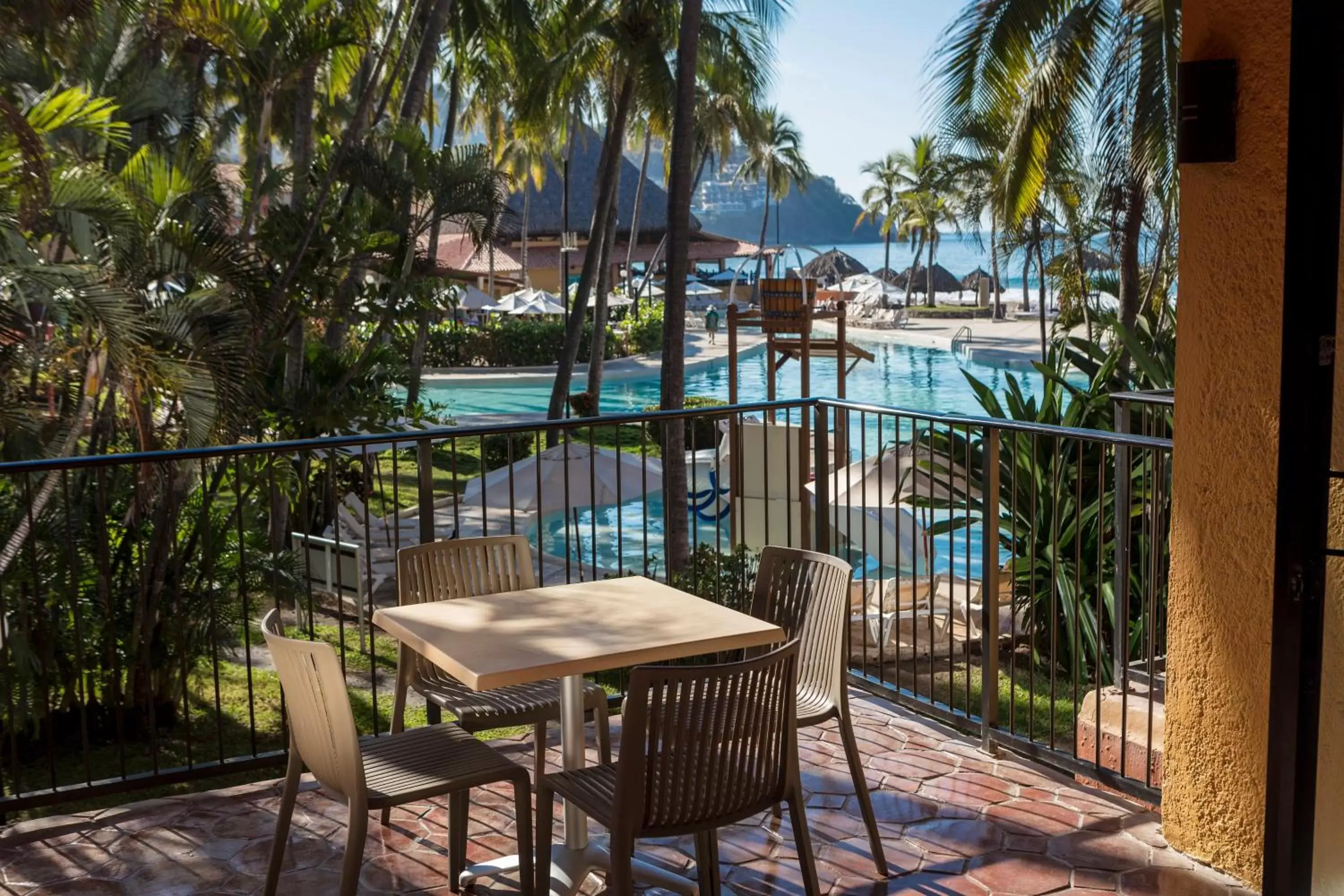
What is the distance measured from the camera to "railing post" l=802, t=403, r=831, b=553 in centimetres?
547

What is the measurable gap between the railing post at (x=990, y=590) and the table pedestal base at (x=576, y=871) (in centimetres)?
162

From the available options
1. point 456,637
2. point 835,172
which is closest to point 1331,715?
point 456,637

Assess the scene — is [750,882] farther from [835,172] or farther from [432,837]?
[835,172]

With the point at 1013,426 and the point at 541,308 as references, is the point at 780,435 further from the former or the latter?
the point at 541,308

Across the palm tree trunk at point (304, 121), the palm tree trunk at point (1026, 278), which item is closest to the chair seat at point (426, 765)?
the palm tree trunk at point (304, 121)

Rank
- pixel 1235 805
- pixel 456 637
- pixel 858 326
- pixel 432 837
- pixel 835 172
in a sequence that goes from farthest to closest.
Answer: pixel 835 172, pixel 858 326, pixel 432 837, pixel 1235 805, pixel 456 637

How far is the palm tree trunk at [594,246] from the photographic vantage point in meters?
20.1

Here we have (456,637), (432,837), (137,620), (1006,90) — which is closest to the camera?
(456,637)

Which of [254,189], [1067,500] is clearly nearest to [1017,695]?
[1067,500]

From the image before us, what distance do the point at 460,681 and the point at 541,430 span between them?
54.3 inches

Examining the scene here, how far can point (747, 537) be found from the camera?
50.6 ft

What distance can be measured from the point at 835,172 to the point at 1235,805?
187 metres

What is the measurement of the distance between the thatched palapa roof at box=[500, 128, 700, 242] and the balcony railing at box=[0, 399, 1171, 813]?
35.4 m

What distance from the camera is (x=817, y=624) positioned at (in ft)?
12.9
